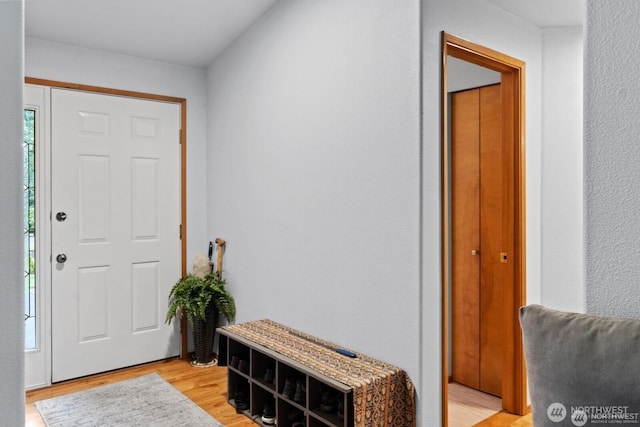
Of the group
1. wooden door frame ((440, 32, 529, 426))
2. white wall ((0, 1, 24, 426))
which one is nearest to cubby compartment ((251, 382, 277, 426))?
wooden door frame ((440, 32, 529, 426))

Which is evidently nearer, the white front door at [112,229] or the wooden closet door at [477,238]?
the wooden closet door at [477,238]

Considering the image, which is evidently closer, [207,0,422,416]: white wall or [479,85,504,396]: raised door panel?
[207,0,422,416]: white wall

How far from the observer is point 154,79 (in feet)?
12.1

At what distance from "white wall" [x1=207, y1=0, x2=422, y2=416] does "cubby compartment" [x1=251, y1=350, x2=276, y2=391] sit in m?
0.29

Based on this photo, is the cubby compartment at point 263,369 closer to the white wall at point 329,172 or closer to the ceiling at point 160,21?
the white wall at point 329,172

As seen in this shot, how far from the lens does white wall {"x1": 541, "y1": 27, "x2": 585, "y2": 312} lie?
2.76 m

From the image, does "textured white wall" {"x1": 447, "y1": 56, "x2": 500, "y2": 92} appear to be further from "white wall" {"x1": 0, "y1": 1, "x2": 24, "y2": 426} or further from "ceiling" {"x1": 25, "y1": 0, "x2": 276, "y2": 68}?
"white wall" {"x1": 0, "y1": 1, "x2": 24, "y2": 426}

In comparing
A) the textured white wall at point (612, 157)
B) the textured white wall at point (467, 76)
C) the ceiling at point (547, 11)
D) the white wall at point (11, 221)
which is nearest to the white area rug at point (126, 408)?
the white wall at point (11, 221)

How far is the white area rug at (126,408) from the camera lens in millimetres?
2592

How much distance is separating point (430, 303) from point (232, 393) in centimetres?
153

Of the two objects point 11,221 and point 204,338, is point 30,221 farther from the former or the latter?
point 11,221

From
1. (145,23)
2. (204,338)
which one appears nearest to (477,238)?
(204,338)

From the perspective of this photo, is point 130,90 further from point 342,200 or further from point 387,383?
point 387,383

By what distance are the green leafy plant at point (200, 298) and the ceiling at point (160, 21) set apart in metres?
1.84
